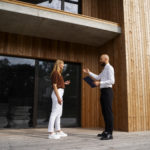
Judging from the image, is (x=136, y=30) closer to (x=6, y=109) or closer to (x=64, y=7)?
(x=64, y=7)

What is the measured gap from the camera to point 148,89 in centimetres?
475

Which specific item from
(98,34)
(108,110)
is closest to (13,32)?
(98,34)

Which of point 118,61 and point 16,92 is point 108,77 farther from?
point 16,92

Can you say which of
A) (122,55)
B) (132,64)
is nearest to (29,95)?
(122,55)

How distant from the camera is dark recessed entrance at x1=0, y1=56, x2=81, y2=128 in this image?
4.69 m

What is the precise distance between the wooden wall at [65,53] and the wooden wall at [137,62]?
4.37 feet

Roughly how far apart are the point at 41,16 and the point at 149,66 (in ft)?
10.4

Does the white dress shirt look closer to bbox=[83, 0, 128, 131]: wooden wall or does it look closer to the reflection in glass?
bbox=[83, 0, 128, 131]: wooden wall

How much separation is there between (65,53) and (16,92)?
6.04ft

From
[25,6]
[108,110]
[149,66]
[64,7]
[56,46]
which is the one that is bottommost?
[108,110]

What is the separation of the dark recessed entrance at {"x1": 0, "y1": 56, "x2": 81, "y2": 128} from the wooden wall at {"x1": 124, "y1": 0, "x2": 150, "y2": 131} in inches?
66.5

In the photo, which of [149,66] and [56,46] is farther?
[56,46]

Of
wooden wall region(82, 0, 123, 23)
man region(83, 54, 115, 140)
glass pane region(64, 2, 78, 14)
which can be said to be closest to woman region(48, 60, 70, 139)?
man region(83, 54, 115, 140)

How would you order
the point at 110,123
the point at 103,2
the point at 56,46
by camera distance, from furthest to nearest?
the point at 103,2 < the point at 56,46 < the point at 110,123
